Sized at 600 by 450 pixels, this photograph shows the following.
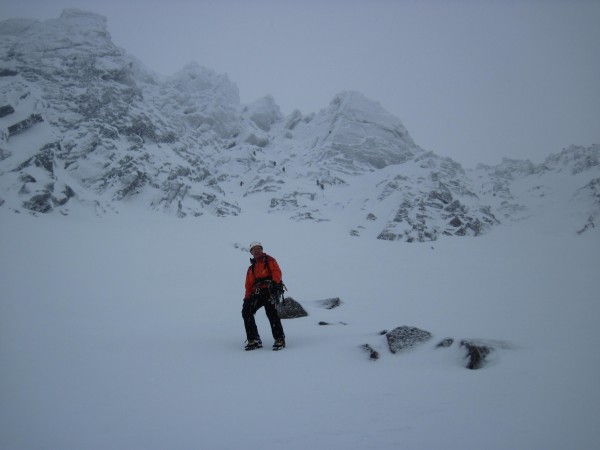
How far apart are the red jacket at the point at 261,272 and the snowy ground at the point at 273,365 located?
4.89 ft

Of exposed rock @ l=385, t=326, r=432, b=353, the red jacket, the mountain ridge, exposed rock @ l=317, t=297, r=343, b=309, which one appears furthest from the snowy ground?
the mountain ridge

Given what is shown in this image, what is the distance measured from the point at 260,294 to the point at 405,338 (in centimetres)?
346

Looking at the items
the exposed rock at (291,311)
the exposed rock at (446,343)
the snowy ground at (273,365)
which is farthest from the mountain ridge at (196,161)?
the exposed rock at (446,343)

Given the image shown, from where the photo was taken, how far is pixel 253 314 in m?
7.89

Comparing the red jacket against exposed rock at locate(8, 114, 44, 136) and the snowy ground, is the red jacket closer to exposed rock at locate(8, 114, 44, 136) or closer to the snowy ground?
the snowy ground

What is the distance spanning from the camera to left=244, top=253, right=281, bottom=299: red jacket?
815 centimetres

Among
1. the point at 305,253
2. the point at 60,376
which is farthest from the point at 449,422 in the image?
the point at 305,253

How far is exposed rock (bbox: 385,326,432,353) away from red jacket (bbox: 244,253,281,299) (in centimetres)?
290

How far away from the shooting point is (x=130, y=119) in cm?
4506

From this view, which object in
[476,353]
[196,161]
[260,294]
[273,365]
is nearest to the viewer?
[476,353]

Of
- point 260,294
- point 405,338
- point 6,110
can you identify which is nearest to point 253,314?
point 260,294

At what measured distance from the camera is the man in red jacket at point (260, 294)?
25.6 ft

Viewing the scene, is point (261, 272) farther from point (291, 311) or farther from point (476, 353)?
point (476, 353)

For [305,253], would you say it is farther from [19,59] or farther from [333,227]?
[19,59]
